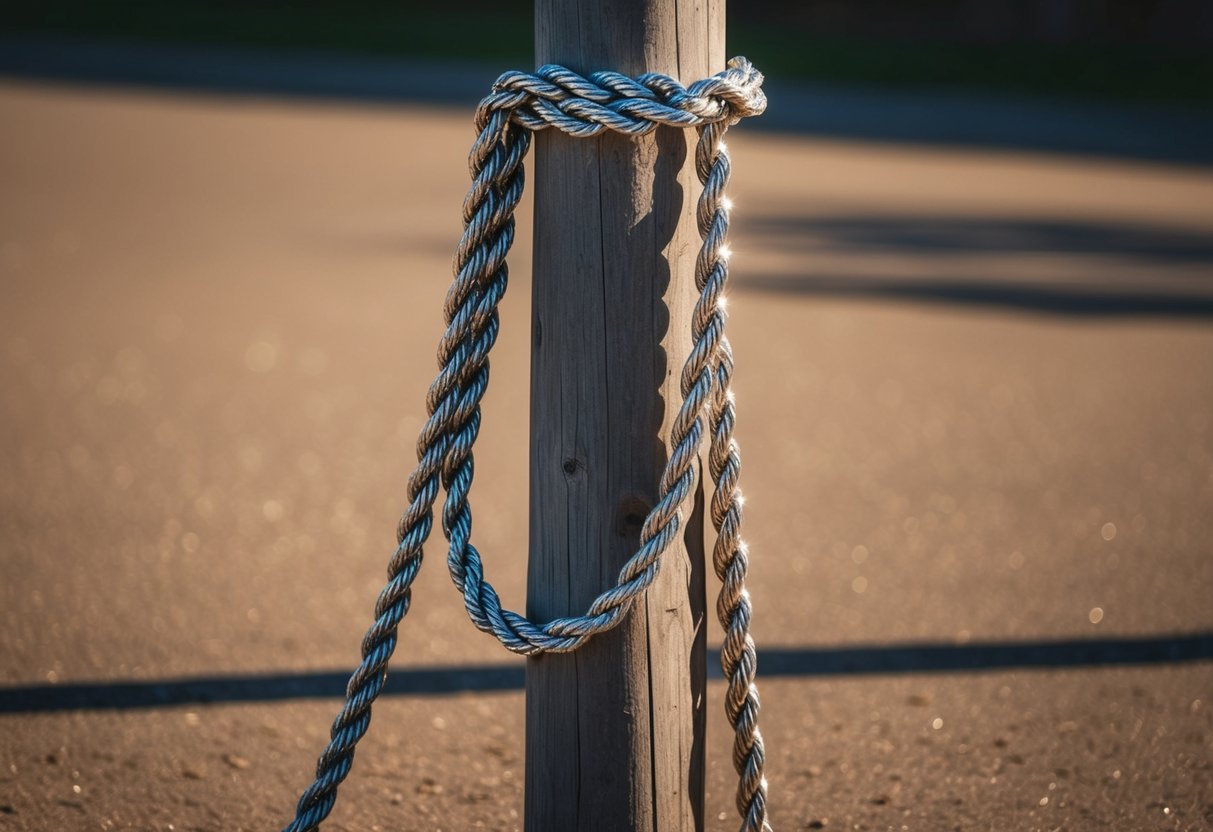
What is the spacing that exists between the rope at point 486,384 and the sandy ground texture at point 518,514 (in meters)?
0.83

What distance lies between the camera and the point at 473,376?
202 centimetres

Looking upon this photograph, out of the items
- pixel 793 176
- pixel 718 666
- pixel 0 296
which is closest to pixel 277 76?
pixel 793 176

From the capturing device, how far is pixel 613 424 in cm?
193

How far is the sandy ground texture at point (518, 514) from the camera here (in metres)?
2.98

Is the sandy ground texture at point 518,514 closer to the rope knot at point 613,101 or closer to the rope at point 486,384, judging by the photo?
the rope at point 486,384

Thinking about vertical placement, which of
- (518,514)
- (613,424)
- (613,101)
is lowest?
(518,514)

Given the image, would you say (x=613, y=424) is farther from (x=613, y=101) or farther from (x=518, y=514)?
(x=518, y=514)

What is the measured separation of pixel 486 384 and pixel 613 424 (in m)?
0.23

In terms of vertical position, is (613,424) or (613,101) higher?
(613,101)

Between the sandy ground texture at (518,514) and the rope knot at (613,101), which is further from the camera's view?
the sandy ground texture at (518,514)

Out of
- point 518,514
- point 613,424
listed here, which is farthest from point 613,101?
point 518,514

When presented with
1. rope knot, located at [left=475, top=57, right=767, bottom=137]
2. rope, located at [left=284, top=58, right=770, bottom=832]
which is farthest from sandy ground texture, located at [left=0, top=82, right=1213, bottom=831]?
rope knot, located at [left=475, top=57, right=767, bottom=137]

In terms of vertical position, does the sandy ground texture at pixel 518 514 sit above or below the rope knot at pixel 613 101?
below

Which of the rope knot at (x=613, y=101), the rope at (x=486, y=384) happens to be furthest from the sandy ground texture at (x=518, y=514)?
the rope knot at (x=613, y=101)
